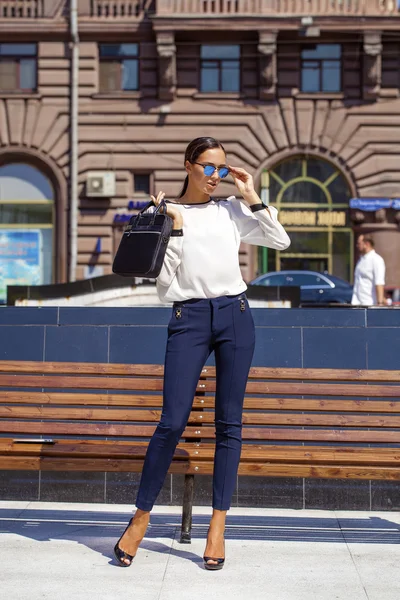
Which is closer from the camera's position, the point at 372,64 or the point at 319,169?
the point at 372,64

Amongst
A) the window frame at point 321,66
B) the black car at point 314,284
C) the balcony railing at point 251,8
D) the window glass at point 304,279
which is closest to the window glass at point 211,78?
the balcony railing at point 251,8

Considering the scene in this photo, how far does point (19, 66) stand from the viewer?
83.7ft

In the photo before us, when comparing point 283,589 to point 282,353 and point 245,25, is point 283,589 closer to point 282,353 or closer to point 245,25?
point 282,353

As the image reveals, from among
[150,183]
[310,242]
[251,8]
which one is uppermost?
[251,8]

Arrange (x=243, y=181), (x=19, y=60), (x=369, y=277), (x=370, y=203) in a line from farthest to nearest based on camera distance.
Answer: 1. (x=19, y=60)
2. (x=370, y=203)
3. (x=369, y=277)
4. (x=243, y=181)

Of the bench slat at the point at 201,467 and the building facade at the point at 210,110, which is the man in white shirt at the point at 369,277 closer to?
the bench slat at the point at 201,467

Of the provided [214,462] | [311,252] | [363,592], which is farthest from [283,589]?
[311,252]

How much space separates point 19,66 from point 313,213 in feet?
Result: 26.5

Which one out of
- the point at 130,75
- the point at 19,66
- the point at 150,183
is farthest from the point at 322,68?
the point at 19,66

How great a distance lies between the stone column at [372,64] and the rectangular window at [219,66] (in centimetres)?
308

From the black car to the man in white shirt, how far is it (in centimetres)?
825

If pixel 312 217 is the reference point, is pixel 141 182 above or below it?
above

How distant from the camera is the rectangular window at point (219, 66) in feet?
82.8

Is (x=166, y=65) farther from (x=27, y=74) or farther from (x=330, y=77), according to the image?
(x=330, y=77)
